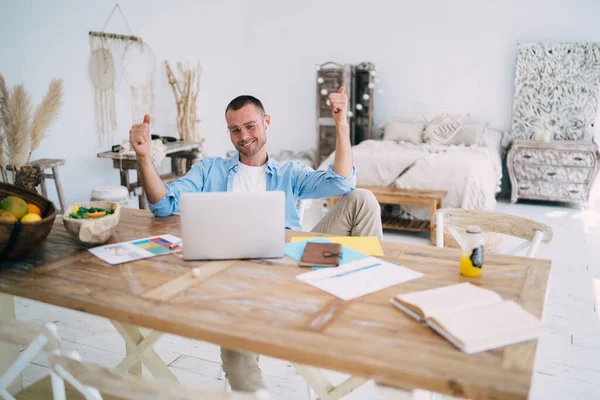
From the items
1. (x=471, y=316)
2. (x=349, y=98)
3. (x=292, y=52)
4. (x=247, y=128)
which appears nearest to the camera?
(x=471, y=316)

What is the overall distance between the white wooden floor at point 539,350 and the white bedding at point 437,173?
3.34ft

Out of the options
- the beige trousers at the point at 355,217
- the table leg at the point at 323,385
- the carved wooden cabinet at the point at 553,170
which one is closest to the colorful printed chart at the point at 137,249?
the table leg at the point at 323,385

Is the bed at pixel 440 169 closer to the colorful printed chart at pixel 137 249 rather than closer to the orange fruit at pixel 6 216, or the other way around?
the colorful printed chart at pixel 137 249

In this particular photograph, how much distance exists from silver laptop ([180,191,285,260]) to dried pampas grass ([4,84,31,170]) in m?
1.58

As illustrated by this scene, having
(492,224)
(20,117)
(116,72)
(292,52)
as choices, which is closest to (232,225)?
(492,224)

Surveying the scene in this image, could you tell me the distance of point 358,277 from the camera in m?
1.38

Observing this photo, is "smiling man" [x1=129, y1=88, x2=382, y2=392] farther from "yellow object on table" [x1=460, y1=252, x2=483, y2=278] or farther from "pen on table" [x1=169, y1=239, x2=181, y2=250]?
"yellow object on table" [x1=460, y1=252, x2=483, y2=278]

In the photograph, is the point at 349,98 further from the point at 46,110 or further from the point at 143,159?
the point at 143,159

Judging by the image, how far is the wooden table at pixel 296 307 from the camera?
0.93 metres

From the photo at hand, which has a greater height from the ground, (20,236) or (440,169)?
(20,236)

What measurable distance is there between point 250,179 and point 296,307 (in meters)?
1.20

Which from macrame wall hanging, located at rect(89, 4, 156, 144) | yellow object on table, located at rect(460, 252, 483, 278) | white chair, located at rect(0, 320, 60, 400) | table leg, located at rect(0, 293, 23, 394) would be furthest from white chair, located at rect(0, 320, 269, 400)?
macrame wall hanging, located at rect(89, 4, 156, 144)

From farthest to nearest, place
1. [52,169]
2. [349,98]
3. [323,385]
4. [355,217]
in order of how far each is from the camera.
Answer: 1. [349,98]
2. [52,169]
3. [355,217]
4. [323,385]

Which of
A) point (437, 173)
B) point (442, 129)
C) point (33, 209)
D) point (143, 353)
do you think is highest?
point (442, 129)
